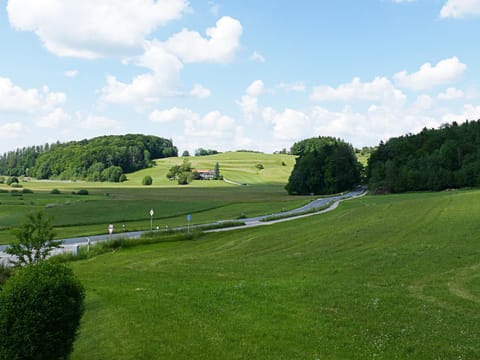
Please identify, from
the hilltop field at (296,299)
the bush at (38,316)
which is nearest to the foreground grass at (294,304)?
the hilltop field at (296,299)

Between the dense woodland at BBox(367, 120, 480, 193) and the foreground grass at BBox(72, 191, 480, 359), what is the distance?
79118 millimetres

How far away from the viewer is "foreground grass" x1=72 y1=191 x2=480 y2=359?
10648mm

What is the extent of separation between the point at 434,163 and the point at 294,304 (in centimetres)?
10150

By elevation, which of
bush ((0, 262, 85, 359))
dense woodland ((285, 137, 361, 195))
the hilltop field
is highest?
dense woodland ((285, 137, 361, 195))

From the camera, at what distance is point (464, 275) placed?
18500 millimetres

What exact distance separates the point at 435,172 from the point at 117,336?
103m

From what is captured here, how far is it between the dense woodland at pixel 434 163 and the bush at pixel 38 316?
333 ft

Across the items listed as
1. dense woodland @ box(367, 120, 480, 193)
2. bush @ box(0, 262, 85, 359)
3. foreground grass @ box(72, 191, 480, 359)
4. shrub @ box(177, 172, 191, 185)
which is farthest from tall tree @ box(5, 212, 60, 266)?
shrub @ box(177, 172, 191, 185)

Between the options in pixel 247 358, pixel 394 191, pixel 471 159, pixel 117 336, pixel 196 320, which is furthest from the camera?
pixel 394 191

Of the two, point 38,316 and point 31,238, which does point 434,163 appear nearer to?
point 31,238

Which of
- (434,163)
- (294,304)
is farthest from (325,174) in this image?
(294,304)

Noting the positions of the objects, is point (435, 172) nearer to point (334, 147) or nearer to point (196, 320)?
point (334, 147)

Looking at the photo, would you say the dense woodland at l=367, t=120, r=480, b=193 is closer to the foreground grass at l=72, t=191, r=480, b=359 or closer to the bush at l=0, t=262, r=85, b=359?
the foreground grass at l=72, t=191, r=480, b=359

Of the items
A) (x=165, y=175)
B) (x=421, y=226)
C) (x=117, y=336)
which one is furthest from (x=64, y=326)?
(x=165, y=175)
